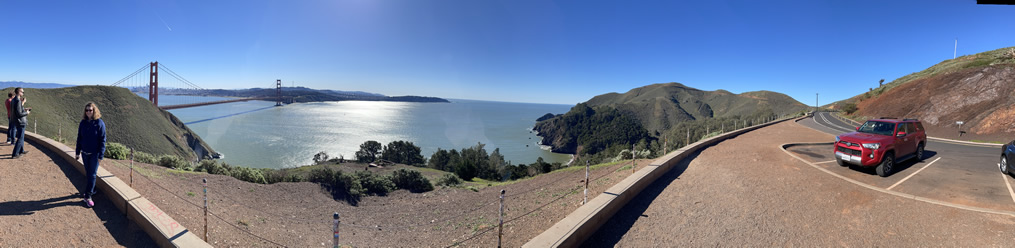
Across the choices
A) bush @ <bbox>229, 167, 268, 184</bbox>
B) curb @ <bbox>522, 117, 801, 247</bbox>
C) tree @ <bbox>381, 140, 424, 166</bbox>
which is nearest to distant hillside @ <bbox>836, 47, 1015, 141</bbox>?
curb @ <bbox>522, 117, 801, 247</bbox>

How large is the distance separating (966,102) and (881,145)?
2901 cm

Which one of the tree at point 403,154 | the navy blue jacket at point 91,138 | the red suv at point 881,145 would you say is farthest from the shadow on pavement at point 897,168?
the tree at point 403,154

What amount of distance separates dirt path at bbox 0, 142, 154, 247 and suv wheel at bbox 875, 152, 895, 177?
13006 mm

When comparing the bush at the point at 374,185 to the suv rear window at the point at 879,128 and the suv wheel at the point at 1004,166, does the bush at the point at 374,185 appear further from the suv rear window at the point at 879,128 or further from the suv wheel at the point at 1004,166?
the suv wheel at the point at 1004,166

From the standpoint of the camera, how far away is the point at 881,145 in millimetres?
7746

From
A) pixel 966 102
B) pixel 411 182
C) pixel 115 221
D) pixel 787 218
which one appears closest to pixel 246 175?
pixel 411 182

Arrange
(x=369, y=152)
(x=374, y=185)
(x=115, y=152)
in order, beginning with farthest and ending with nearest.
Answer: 1. (x=369, y=152)
2. (x=374, y=185)
3. (x=115, y=152)

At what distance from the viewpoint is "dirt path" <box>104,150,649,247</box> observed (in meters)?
6.36

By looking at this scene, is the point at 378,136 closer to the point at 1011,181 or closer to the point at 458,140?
the point at 458,140

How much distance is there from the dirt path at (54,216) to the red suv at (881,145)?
12.9m

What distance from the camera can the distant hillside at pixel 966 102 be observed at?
1956 cm

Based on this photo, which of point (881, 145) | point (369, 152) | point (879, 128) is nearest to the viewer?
point (881, 145)

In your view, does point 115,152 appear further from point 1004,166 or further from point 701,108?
point 701,108

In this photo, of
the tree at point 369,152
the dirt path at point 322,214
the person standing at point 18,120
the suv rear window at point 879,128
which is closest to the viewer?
the dirt path at point 322,214
